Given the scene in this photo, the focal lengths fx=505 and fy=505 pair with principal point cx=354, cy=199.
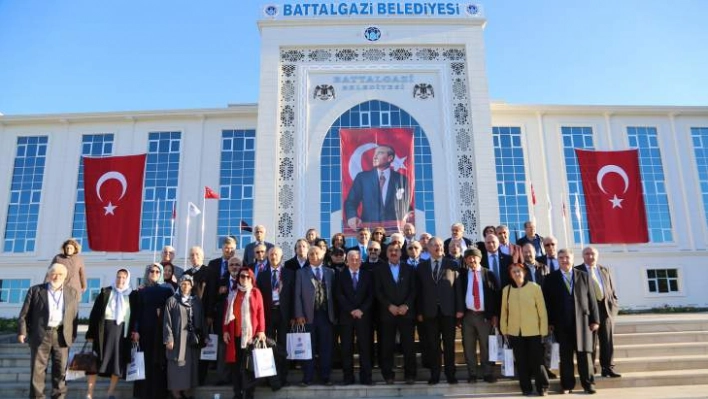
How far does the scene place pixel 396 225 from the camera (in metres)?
15.1

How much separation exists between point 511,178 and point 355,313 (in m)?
13.3

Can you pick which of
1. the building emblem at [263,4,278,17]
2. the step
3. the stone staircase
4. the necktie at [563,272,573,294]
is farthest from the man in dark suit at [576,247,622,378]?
the building emblem at [263,4,278,17]

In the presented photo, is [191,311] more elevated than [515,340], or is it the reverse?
[191,311]

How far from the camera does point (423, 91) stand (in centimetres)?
1655

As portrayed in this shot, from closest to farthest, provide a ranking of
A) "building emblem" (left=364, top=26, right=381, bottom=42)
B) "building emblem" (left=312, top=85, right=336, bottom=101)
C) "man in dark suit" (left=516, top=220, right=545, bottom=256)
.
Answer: "man in dark suit" (left=516, top=220, right=545, bottom=256), "building emblem" (left=312, top=85, right=336, bottom=101), "building emblem" (left=364, top=26, right=381, bottom=42)

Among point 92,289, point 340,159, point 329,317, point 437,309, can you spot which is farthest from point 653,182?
point 92,289

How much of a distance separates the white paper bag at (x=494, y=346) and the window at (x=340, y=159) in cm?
908

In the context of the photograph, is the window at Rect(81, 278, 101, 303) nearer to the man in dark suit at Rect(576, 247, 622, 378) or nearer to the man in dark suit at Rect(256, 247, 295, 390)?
the man in dark suit at Rect(256, 247, 295, 390)

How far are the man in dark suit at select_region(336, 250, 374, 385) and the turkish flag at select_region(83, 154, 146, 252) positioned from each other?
43.3 feet

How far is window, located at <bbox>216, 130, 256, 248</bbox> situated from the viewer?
58.6 ft

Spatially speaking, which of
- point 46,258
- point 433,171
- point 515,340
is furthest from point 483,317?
point 46,258

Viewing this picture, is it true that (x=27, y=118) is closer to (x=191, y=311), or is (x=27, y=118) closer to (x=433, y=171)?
(x=433, y=171)

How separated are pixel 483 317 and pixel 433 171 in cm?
974

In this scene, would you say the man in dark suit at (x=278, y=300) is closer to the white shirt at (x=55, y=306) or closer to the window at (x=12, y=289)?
the white shirt at (x=55, y=306)
